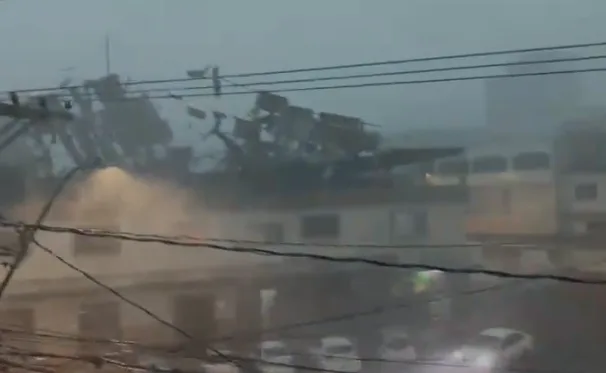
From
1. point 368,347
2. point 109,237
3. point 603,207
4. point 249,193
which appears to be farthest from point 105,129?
point 603,207

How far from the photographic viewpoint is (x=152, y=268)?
1951 mm

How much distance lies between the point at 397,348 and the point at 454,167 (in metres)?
0.36

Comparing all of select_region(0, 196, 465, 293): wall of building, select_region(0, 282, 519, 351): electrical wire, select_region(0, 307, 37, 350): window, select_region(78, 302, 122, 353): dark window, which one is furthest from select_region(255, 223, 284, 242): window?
select_region(0, 307, 37, 350): window

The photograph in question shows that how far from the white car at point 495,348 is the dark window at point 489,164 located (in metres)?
0.29

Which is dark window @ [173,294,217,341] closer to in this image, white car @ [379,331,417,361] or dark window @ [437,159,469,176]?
white car @ [379,331,417,361]

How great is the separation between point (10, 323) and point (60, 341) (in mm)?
174

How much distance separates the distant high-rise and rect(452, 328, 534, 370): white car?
1.22 ft

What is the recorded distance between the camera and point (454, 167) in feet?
5.38

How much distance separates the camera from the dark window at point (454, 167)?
5.35ft

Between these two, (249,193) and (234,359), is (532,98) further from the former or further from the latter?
(234,359)

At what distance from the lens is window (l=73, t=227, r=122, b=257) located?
2.01 metres

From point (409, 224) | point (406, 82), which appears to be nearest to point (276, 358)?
point (409, 224)

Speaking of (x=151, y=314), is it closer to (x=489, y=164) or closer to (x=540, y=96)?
(x=489, y=164)

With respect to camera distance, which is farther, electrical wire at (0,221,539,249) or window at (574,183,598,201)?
electrical wire at (0,221,539,249)
